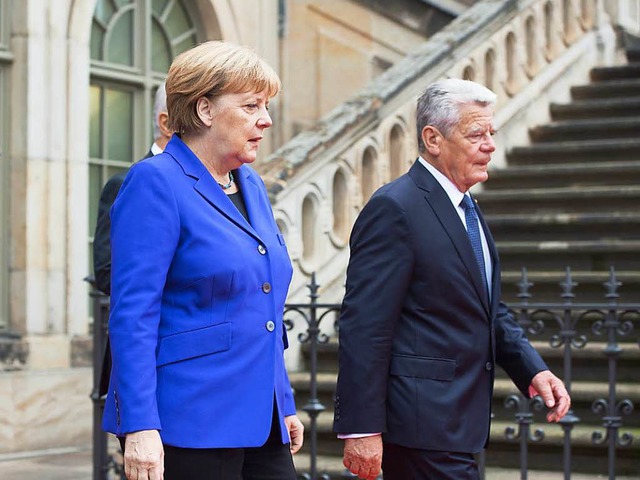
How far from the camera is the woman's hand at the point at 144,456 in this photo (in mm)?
3086

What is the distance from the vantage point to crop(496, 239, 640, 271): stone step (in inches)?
324

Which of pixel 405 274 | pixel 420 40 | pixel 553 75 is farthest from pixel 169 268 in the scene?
pixel 420 40

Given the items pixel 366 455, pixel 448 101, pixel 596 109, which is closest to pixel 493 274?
pixel 448 101

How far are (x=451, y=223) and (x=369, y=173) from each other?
15.1 feet

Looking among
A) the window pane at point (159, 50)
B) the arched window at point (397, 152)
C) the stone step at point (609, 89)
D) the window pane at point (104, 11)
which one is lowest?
the arched window at point (397, 152)

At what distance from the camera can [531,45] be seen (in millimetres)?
11234

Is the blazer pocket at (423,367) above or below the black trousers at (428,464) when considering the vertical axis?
above

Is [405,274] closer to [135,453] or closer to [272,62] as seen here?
[135,453]

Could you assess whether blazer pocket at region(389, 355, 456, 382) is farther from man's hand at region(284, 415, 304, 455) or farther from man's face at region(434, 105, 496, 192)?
man's face at region(434, 105, 496, 192)

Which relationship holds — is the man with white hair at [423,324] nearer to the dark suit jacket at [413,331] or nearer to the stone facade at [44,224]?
the dark suit jacket at [413,331]

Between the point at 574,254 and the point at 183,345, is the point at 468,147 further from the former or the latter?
the point at 574,254

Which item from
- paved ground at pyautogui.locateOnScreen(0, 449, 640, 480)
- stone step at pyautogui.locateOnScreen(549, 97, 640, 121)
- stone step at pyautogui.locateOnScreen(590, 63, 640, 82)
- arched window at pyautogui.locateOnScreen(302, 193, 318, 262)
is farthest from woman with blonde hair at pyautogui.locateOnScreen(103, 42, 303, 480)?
stone step at pyautogui.locateOnScreen(590, 63, 640, 82)

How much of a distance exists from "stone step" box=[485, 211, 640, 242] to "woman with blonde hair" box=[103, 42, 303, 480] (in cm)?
554

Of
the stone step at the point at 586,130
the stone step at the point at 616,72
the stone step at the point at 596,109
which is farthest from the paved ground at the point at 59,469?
the stone step at the point at 616,72
